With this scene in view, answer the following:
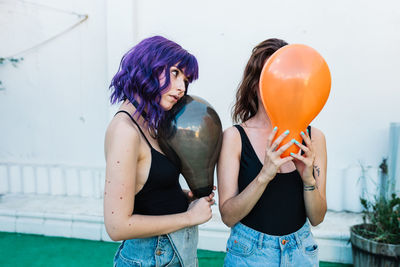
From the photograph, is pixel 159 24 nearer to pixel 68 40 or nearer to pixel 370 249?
pixel 68 40

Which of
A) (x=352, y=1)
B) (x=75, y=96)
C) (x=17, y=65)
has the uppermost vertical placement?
(x=352, y=1)

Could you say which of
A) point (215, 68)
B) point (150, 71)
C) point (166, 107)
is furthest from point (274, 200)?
point (215, 68)

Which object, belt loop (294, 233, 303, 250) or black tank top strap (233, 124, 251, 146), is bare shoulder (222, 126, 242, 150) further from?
belt loop (294, 233, 303, 250)

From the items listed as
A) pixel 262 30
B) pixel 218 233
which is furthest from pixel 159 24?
pixel 218 233

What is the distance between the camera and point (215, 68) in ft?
11.1

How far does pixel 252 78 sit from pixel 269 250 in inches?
25.2

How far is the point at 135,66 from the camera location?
1154 mm

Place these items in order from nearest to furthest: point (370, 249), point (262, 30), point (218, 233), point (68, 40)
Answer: point (370, 249) < point (218, 233) < point (262, 30) < point (68, 40)

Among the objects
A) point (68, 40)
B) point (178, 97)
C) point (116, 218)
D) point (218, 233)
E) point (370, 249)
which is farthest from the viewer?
point (68, 40)

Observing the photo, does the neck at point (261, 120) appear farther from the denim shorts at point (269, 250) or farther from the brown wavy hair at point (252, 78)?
the denim shorts at point (269, 250)

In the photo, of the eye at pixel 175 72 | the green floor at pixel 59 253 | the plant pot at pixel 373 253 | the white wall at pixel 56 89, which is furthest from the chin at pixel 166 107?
the white wall at pixel 56 89

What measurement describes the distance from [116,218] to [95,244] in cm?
230

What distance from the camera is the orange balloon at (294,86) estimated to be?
110cm

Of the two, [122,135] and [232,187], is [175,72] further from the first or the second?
[232,187]
